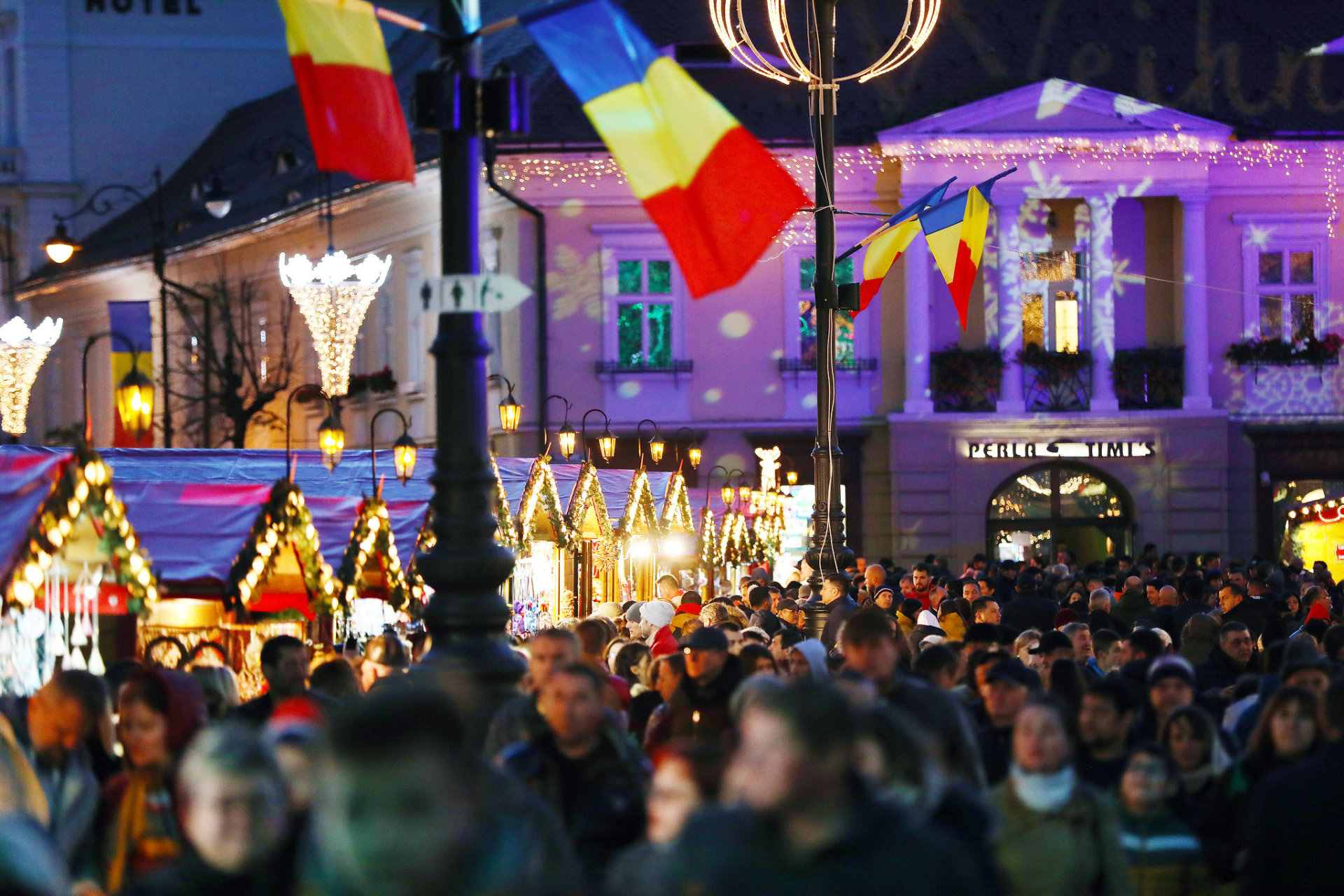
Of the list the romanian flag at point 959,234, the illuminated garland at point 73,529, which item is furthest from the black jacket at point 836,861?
the romanian flag at point 959,234

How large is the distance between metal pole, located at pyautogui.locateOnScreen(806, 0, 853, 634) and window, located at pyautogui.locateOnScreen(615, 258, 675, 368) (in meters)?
15.3

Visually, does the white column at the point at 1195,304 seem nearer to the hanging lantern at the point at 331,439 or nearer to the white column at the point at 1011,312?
the white column at the point at 1011,312

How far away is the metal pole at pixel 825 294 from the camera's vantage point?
1752 centimetres

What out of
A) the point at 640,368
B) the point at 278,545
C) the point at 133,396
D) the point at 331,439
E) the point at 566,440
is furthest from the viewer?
the point at 640,368

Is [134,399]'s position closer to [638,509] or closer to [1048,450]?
[638,509]

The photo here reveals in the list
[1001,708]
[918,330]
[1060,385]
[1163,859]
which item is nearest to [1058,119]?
[918,330]

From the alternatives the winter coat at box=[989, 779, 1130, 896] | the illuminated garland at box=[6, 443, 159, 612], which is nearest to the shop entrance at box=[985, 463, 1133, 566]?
the illuminated garland at box=[6, 443, 159, 612]

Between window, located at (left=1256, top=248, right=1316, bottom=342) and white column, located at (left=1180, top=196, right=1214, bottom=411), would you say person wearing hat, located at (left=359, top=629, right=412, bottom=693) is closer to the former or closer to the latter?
white column, located at (left=1180, top=196, right=1214, bottom=411)

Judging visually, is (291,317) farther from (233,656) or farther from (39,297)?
(233,656)

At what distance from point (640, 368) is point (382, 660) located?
23.5 m

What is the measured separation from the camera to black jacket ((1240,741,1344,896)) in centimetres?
572

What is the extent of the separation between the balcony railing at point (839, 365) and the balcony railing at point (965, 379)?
3.66 feet

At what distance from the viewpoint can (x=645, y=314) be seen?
111 ft

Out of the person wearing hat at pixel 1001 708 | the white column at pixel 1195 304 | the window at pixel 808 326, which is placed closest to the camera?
the person wearing hat at pixel 1001 708
